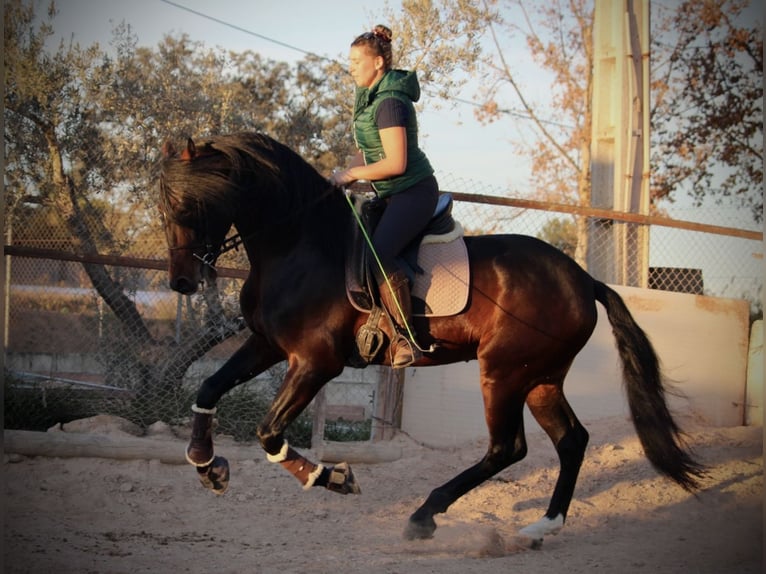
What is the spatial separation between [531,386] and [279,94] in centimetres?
841

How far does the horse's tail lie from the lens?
6.03m

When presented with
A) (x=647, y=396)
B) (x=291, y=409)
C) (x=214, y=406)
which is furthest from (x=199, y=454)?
(x=647, y=396)

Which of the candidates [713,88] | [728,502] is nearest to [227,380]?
[728,502]

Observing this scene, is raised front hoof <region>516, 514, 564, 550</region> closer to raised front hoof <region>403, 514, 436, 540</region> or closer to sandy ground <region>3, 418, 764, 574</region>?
sandy ground <region>3, 418, 764, 574</region>

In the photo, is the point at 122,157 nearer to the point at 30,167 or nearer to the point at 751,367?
the point at 30,167

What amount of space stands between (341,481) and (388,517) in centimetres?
128

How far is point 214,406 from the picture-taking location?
5371 mm

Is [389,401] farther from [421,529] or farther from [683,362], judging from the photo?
[683,362]

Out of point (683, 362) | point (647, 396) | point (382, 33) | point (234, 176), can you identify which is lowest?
point (683, 362)

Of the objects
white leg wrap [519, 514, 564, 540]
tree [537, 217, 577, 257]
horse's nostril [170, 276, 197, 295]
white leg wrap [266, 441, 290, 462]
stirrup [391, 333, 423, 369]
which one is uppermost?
tree [537, 217, 577, 257]

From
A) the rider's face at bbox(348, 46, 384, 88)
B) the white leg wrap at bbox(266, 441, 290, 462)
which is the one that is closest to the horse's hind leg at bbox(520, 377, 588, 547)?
the white leg wrap at bbox(266, 441, 290, 462)

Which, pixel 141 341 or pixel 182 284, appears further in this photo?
pixel 141 341

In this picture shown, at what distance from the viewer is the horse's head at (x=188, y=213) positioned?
4980 mm

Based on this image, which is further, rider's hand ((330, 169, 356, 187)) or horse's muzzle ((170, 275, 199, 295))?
rider's hand ((330, 169, 356, 187))
